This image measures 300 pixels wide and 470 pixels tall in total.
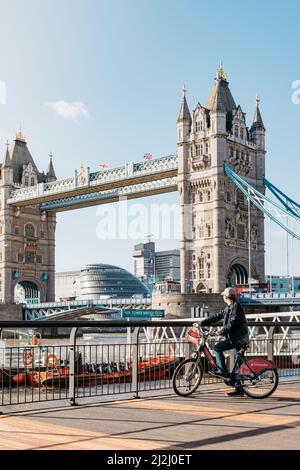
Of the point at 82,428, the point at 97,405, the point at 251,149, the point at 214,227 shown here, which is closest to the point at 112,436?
the point at 82,428

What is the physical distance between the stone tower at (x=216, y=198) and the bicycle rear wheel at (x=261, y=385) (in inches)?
2153

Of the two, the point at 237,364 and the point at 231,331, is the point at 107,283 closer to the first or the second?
the point at 237,364

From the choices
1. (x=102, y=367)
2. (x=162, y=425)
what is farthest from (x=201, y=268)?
(x=162, y=425)

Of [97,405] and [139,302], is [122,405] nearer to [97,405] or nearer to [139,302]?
[97,405]

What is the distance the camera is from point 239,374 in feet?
32.2

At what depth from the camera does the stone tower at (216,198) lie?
218ft

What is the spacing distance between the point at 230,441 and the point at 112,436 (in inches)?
45.5

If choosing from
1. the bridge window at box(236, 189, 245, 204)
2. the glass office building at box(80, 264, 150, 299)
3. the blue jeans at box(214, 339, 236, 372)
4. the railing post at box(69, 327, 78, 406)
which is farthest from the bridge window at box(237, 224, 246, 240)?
the glass office building at box(80, 264, 150, 299)

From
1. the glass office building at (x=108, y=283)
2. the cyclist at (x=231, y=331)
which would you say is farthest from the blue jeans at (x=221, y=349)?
the glass office building at (x=108, y=283)

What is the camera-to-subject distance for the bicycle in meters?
9.74

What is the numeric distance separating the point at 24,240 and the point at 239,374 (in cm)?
8343

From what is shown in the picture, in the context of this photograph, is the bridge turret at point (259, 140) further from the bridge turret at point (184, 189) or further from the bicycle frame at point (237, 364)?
the bicycle frame at point (237, 364)

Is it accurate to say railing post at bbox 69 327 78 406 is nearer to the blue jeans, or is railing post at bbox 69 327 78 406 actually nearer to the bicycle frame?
the bicycle frame

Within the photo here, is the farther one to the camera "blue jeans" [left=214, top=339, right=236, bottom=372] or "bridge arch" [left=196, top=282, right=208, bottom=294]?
"bridge arch" [left=196, top=282, right=208, bottom=294]
